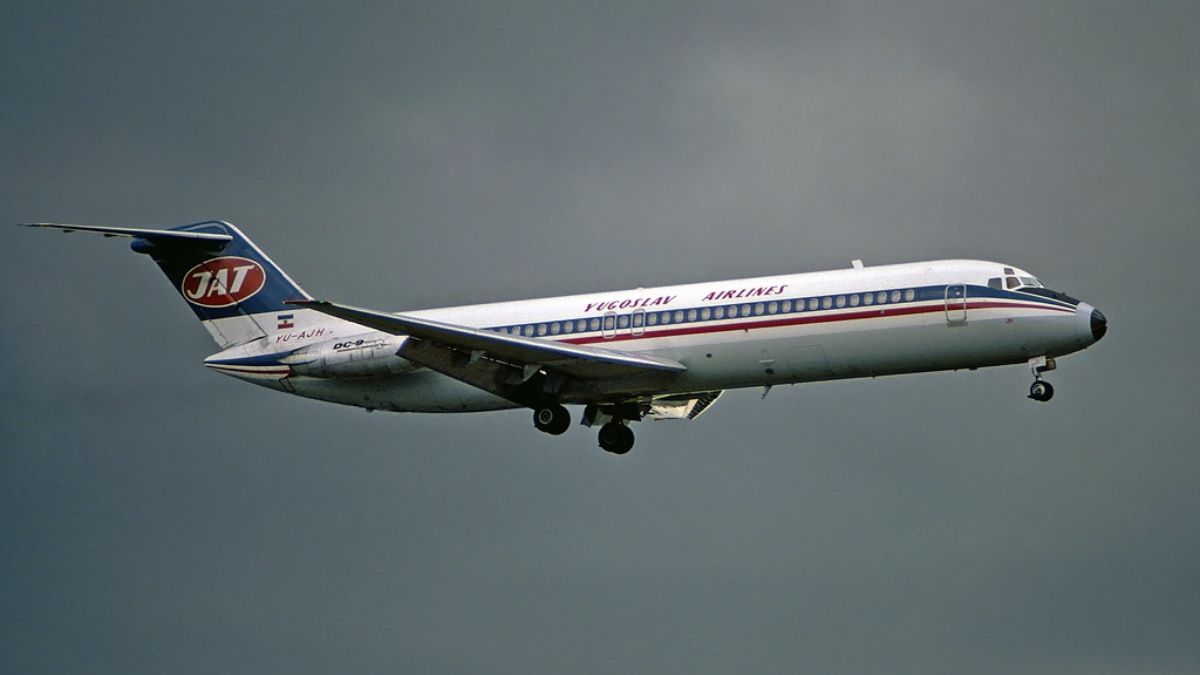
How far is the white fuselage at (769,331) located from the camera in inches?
1692

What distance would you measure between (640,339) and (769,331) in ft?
11.4

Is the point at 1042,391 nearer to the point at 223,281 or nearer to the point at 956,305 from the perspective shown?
the point at 956,305

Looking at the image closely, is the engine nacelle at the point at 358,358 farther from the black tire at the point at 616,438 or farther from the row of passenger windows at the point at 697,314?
the black tire at the point at 616,438

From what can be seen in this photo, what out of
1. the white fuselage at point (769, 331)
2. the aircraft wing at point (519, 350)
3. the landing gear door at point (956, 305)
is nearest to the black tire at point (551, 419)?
the white fuselage at point (769, 331)

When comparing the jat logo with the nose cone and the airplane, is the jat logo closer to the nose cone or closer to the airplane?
the airplane

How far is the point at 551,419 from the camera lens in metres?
47.2

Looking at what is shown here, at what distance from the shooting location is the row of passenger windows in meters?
43.5

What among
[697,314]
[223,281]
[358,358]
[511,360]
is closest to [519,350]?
[511,360]

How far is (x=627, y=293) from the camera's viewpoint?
154 feet

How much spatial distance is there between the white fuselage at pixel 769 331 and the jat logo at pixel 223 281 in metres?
3.89

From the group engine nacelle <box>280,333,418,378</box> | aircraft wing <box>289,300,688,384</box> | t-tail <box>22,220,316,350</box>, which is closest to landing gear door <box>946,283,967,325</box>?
aircraft wing <box>289,300,688,384</box>

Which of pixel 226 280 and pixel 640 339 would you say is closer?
pixel 640 339

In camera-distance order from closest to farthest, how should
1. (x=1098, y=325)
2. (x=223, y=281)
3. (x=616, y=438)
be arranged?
1. (x=1098, y=325)
2. (x=616, y=438)
3. (x=223, y=281)

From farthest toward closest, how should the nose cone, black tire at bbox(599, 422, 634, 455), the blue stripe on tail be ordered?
the blue stripe on tail → black tire at bbox(599, 422, 634, 455) → the nose cone
